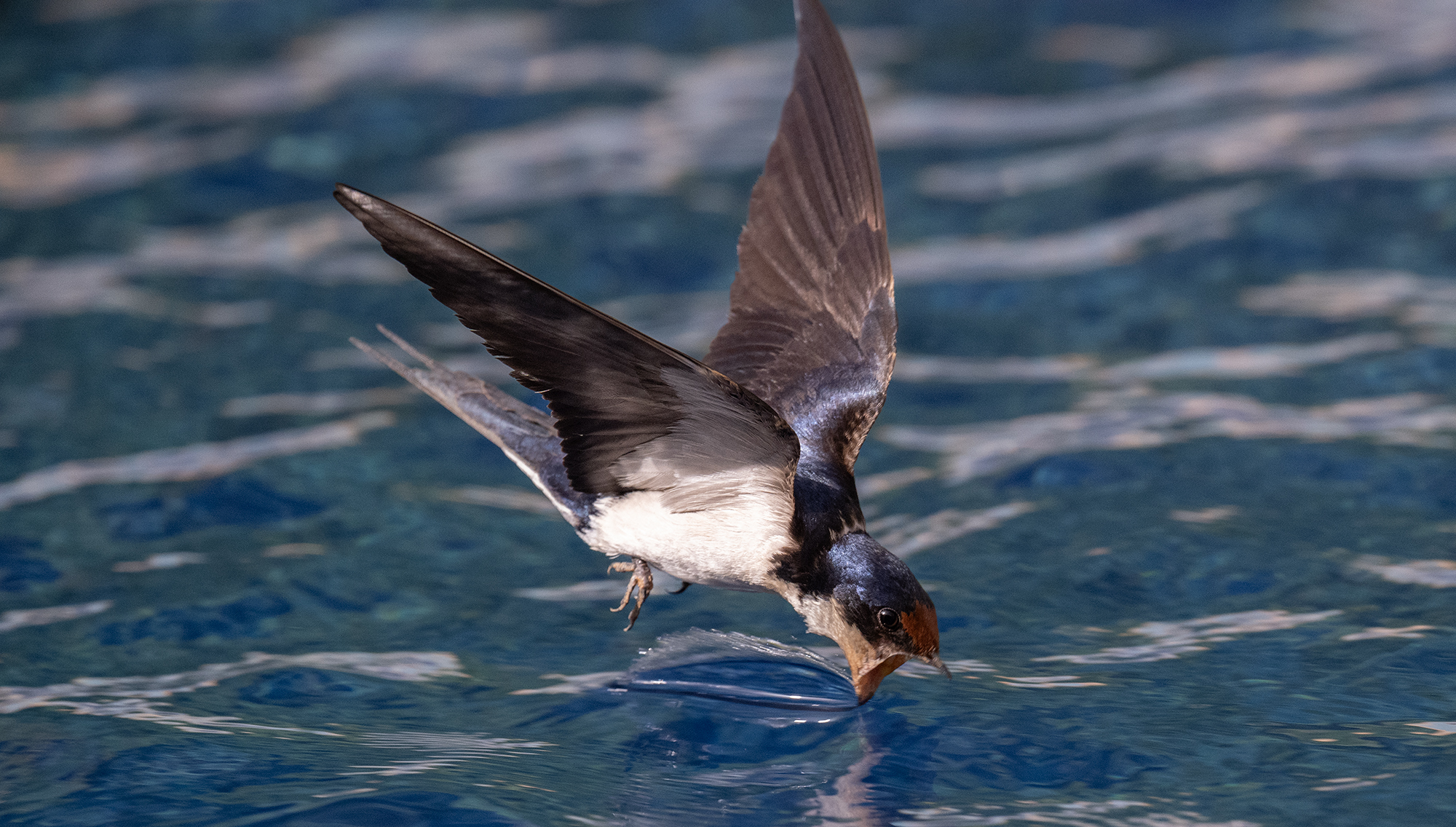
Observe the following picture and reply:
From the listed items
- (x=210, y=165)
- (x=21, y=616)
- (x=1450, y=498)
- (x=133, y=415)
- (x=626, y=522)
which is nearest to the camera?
(x=626, y=522)

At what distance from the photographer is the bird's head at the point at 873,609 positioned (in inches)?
155

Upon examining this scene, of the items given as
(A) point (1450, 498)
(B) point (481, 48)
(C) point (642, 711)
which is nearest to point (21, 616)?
(C) point (642, 711)

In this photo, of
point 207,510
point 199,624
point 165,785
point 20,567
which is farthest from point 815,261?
point 20,567

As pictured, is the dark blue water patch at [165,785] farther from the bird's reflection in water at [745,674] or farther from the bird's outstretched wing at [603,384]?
the bird's outstretched wing at [603,384]

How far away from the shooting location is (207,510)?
6.44 meters

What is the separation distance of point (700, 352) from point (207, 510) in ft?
8.63

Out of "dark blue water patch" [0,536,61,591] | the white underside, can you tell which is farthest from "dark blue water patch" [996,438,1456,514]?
Answer: "dark blue water patch" [0,536,61,591]

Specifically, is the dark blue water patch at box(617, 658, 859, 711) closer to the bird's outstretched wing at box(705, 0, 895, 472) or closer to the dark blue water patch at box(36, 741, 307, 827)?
the bird's outstretched wing at box(705, 0, 895, 472)

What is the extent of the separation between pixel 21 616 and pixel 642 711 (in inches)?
96.9

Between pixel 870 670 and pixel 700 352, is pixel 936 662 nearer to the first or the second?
pixel 870 670

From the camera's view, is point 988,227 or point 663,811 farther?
point 988,227

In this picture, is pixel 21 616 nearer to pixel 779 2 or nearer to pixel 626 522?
pixel 626 522

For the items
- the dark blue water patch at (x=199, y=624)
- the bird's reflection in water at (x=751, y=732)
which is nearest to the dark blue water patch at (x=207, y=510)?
the dark blue water patch at (x=199, y=624)

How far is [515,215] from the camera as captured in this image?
9703 millimetres
